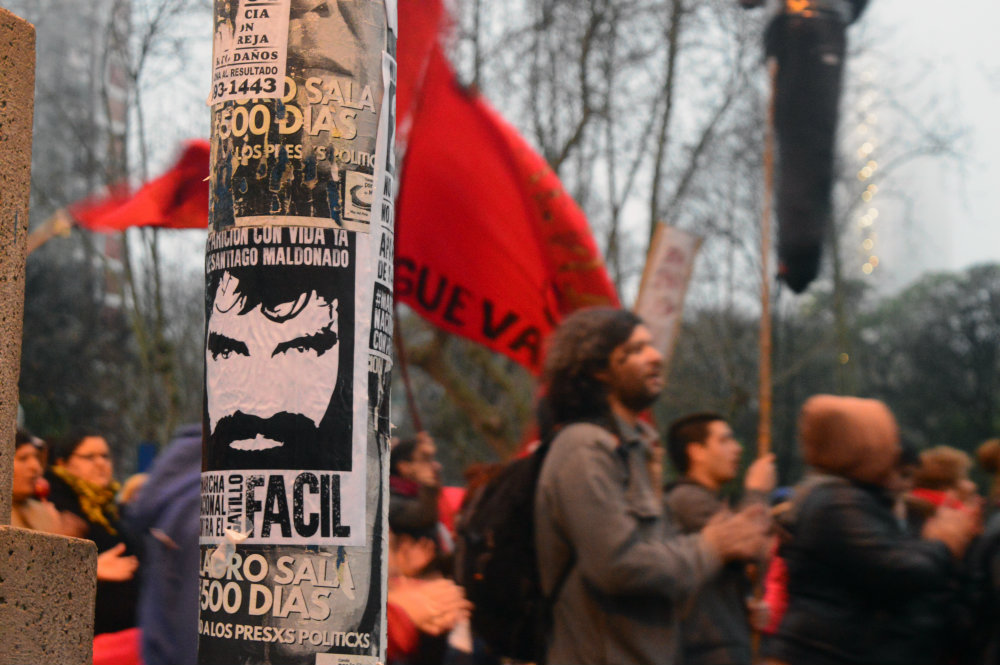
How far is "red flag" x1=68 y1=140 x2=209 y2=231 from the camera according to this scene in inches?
233

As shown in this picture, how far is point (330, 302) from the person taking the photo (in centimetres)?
192

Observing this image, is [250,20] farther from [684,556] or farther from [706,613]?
[706,613]

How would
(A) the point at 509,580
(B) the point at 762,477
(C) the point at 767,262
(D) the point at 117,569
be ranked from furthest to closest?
1. (C) the point at 767,262
2. (D) the point at 117,569
3. (B) the point at 762,477
4. (A) the point at 509,580

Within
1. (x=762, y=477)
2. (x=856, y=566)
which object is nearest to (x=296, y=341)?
(x=856, y=566)

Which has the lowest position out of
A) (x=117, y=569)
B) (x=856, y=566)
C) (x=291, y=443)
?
(x=117, y=569)

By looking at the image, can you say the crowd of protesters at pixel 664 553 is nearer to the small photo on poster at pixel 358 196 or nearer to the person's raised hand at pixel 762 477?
the person's raised hand at pixel 762 477

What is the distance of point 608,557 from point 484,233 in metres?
4.26

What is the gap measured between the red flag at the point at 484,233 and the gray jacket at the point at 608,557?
347 centimetres

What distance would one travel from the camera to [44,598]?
6.33 ft

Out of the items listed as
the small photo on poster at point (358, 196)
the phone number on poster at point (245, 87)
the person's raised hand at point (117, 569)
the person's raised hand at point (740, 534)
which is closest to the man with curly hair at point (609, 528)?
the person's raised hand at point (740, 534)

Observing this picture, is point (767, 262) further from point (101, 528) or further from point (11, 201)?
point (11, 201)

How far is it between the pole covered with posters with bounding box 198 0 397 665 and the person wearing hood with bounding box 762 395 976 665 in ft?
8.09

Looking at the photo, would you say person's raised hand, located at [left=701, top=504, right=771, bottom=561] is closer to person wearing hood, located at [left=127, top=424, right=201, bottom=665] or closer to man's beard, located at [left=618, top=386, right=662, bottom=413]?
man's beard, located at [left=618, top=386, right=662, bottom=413]

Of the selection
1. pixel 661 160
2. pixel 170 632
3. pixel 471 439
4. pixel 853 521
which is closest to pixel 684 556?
pixel 853 521
